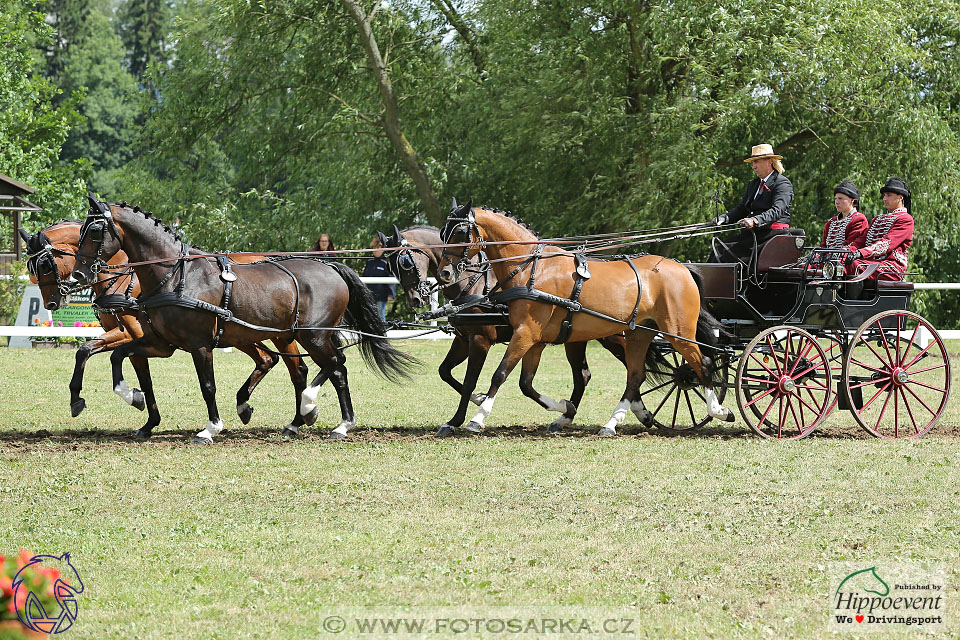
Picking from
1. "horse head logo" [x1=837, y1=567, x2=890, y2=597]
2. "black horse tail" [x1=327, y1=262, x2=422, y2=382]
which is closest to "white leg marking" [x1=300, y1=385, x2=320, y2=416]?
"black horse tail" [x1=327, y1=262, x2=422, y2=382]

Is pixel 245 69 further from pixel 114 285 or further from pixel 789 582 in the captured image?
pixel 789 582

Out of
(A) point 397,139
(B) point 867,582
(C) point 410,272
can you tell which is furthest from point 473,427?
(A) point 397,139

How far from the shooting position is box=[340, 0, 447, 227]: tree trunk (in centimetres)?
2384

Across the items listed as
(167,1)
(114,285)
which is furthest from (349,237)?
(167,1)

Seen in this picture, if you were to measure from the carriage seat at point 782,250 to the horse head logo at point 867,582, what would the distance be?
16.2 feet

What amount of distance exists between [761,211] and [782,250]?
1.78 feet

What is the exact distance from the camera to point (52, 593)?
4.25m

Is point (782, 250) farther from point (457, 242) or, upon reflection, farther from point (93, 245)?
point (93, 245)

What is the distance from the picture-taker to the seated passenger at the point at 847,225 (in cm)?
1024

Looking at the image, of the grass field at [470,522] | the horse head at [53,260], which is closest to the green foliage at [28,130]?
the grass field at [470,522]

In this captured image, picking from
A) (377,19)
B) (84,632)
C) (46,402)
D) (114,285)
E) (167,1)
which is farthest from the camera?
(167,1)

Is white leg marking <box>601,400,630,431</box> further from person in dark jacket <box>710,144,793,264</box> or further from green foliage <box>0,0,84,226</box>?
green foliage <box>0,0,84,226</box>

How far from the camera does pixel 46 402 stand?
12.7 meters

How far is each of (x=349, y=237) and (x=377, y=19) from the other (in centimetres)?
459
